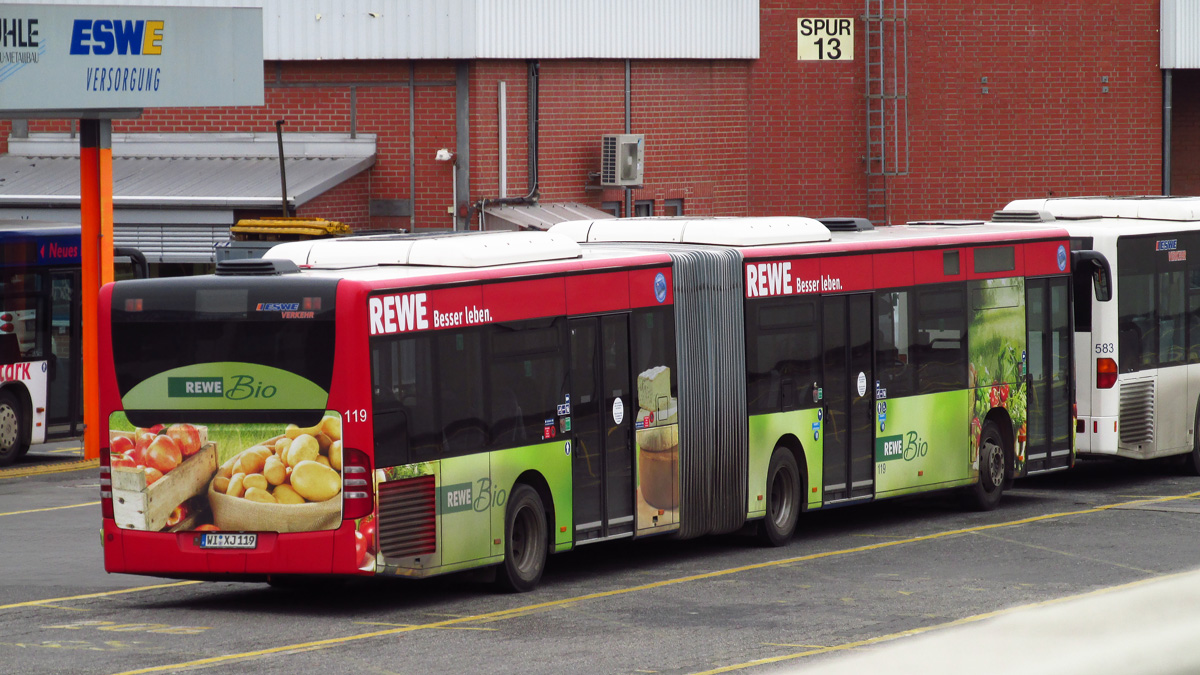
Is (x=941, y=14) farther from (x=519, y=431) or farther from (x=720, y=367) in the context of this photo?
(x=519, y=431)

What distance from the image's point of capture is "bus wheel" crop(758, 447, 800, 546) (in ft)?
50.0

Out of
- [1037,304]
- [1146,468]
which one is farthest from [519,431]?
[1146,468]

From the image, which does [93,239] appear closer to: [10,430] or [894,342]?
[10,430]

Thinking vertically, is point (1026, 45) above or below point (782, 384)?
above

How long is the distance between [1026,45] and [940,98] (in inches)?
84.1

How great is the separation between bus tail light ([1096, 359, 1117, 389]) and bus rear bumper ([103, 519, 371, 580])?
10.6 m

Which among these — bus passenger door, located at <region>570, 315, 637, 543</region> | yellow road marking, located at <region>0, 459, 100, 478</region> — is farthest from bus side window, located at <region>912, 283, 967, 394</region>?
yellow road marking, located at <region>0, 459, 100, 478</region>

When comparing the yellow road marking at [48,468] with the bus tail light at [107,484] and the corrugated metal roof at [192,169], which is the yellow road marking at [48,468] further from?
the bus tail light at [107,484]

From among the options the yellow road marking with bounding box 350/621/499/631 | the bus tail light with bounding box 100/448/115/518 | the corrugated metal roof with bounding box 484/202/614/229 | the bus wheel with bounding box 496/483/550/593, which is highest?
the corrugated metal roof with bounding box 484/202/614/229

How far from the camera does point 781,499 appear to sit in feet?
51.0

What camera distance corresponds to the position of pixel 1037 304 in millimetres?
18359

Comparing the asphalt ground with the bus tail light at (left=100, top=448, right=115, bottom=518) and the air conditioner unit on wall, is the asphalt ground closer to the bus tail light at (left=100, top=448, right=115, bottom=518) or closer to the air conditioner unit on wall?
the bus tail light at (left=100, top=448, right=115, bottom=518)

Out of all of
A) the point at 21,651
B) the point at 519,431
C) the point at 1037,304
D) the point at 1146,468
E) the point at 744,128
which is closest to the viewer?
the point at 21,651

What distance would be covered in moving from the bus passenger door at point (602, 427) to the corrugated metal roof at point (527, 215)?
1437 cm
